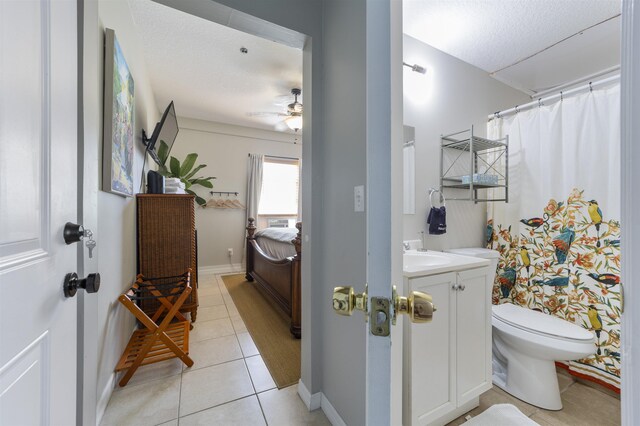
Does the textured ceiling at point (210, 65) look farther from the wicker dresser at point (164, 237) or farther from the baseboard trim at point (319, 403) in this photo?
the baseboard trim at point (319, 403)

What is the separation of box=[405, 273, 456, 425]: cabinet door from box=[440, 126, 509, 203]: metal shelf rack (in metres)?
1.07

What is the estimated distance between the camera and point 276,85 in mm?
2984

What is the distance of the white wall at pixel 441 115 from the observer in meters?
1.86

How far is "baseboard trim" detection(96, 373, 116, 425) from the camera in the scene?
4.04 feet

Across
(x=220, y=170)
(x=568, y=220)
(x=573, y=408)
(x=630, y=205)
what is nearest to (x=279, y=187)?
(x=220, y=170)

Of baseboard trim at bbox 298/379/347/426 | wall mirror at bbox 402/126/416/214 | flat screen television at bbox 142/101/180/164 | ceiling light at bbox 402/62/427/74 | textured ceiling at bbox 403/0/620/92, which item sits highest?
textured ceiling at bbox 403/0/620/92

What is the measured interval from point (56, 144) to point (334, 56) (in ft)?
4.03

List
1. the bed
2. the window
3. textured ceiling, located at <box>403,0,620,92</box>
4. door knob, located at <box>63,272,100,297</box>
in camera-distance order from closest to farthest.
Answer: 1. door knob, located at <box>63,272,100,297</box>
2. textured ceiling, located at <box>403,0,620,92</box>
3. the bed
4. the window

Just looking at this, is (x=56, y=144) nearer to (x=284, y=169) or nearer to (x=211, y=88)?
(x=211, y=88)

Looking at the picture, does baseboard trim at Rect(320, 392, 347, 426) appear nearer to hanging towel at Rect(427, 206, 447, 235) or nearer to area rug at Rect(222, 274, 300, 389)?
area rug at Rect(222, 274, 300, 389)

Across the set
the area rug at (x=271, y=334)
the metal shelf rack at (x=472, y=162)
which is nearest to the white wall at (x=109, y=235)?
the area rug at (x=271, y=334)

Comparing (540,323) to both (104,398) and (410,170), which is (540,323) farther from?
(104,398)

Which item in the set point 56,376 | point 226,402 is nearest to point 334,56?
point 56,376

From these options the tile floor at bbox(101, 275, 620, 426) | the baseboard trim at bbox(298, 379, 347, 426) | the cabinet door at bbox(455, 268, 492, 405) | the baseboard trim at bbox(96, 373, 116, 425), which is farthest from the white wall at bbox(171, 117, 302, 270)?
the cabinet door at bbox(455, 268, 492, 405)
